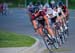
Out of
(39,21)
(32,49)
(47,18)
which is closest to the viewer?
(32,49)

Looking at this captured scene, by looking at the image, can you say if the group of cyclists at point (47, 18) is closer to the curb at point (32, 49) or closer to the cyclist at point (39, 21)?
the cyclist at point (39, 21)

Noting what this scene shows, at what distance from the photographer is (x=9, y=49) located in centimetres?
1286

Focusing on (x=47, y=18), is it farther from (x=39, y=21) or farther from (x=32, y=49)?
(x=32, y=49)

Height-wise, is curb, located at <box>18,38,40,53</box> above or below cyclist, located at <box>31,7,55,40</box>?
below

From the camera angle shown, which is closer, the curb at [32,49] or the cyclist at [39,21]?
the curb at [32,49]

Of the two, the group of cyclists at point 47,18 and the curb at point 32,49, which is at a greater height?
the group of cyclists at point 47,18

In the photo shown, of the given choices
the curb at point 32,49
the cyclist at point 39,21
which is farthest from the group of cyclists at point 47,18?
the curb at point 32,49

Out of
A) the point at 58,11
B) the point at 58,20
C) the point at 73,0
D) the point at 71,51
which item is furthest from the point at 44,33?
the point at 73,0

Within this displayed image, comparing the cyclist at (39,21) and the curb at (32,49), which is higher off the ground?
the cyclist at (39,21)

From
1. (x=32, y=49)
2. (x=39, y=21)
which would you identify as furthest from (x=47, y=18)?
(x=32, y=49)

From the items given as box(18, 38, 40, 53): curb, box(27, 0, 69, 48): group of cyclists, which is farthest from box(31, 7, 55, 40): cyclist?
box(18, 38, 40, 53): curb

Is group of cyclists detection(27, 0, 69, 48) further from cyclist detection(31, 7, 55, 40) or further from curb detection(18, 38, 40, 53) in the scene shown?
curb detection(18, 38, 40, 53)

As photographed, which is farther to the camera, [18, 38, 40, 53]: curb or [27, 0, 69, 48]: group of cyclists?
[27, 0, 69, 48]: group of cyclists

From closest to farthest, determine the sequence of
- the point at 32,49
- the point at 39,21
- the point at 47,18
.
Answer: the point at 32,49
the point at 39,21
the point at 47,18
